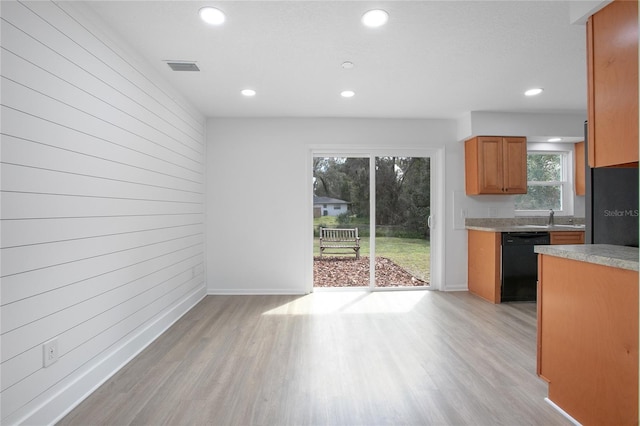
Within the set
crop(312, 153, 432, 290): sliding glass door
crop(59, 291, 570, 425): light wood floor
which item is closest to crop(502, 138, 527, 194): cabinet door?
crop(312, 153, 432, 290): sliding glass door

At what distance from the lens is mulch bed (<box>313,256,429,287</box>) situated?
447 cm

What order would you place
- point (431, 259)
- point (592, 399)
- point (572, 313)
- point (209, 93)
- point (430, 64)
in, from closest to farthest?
point (592, 399), point (572, 313), point (430, 64), point (209, 93), point (431, 259)

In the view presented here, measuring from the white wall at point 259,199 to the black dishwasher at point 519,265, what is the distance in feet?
8.20

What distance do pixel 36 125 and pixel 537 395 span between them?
3.20 metres

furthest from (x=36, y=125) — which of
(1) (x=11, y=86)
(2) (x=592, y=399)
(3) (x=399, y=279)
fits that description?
(3) (x=399, y=279)

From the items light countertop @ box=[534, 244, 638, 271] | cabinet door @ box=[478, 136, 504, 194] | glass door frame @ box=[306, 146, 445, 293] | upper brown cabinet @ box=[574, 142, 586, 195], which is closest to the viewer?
light countertop @ box=[534, 244, 638, 271]

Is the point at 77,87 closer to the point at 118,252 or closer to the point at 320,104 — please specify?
the point at 118,252

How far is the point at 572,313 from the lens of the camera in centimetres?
167

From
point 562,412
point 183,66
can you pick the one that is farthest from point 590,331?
point 183,66

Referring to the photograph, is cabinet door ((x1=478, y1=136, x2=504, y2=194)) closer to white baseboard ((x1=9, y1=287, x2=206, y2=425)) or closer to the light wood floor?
the light wood floor

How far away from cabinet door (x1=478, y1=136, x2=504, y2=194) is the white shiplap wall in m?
3.82

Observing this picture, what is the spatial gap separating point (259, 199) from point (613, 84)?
360 centimetres

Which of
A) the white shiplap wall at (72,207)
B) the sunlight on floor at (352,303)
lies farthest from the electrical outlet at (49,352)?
the sunlight on floor at (352,303)

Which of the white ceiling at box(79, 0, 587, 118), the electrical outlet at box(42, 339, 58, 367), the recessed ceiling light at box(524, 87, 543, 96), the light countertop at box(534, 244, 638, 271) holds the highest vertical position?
the white ceiling at box(79, 0, 587, 118)
